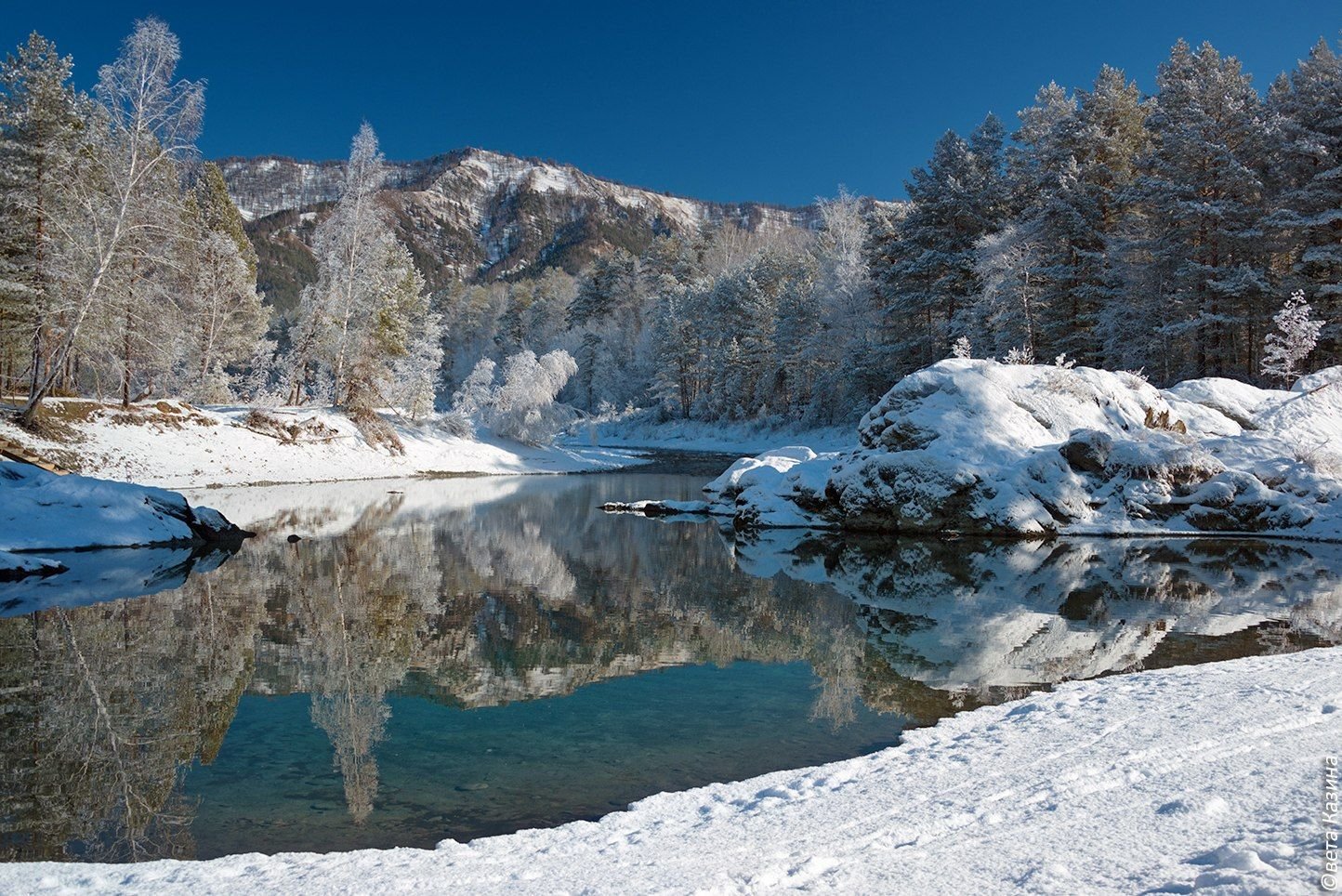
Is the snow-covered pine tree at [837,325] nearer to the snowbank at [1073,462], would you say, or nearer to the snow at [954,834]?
the snowbank at [1073,462]

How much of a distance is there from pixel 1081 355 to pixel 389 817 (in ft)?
Answer: 113

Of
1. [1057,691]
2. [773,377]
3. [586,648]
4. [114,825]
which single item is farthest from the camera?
[773,377]

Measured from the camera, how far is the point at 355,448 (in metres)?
32.0

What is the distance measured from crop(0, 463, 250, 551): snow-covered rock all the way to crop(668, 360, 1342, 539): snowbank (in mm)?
12931

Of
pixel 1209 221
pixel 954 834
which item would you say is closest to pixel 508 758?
pixel 954 834

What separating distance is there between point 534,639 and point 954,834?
628 cm

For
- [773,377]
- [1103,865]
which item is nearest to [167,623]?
[1103,865]

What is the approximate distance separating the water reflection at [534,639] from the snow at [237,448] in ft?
34.2

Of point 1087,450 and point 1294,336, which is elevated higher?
point 1294,336

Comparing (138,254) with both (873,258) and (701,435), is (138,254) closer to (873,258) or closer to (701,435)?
(873,258)

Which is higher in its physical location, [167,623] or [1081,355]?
[1081,355]

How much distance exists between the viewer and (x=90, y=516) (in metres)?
15.5

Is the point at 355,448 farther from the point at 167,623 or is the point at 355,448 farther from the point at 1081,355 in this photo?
the point at 1081,355

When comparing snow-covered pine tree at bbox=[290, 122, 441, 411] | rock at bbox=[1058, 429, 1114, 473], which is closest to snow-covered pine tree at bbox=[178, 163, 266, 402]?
snow-covered pine tree at bbox=[290, 122, 441, 411]
